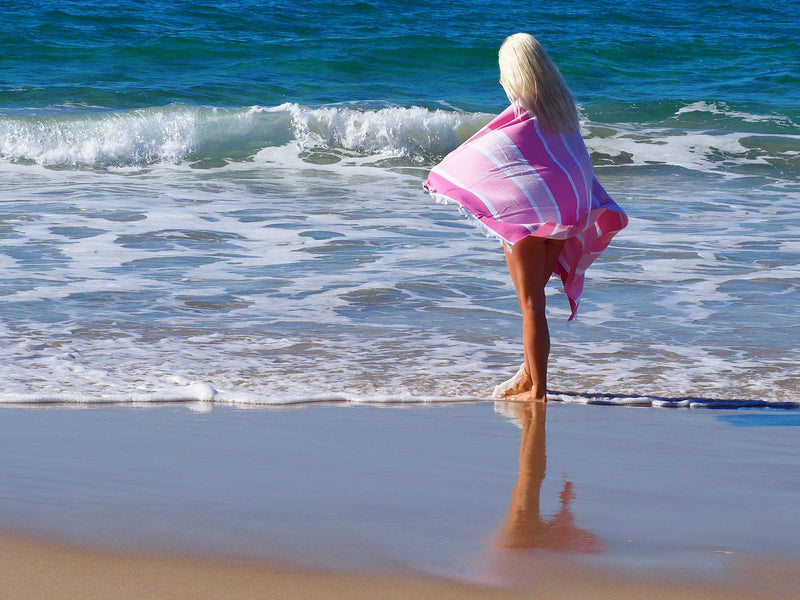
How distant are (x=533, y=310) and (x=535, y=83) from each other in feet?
2.75

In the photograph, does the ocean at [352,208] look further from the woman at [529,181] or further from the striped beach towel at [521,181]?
the striped beach towel at [521,181]

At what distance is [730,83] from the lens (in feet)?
55.6

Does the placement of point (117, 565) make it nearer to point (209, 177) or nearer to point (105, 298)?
point (105, 298)

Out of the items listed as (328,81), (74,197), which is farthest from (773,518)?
(328,81)

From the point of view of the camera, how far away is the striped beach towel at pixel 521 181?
3.84 meters

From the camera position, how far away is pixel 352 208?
28.4ft

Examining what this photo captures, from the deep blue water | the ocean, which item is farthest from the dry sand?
the deep blue water

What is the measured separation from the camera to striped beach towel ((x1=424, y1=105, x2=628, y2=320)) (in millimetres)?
3840

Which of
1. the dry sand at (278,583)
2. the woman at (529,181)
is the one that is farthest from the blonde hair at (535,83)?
the dry sand at (278,583)

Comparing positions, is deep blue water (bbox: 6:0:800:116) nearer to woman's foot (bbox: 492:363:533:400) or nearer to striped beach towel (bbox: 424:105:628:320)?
striped beach towel (bbox: 424:105:628:320)

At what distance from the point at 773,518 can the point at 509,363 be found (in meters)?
1.93

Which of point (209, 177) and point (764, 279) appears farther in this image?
point (209, 177)

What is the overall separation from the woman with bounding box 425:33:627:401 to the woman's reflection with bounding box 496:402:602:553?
2.49 ft

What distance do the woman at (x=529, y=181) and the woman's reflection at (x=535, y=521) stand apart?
29.9 inches
